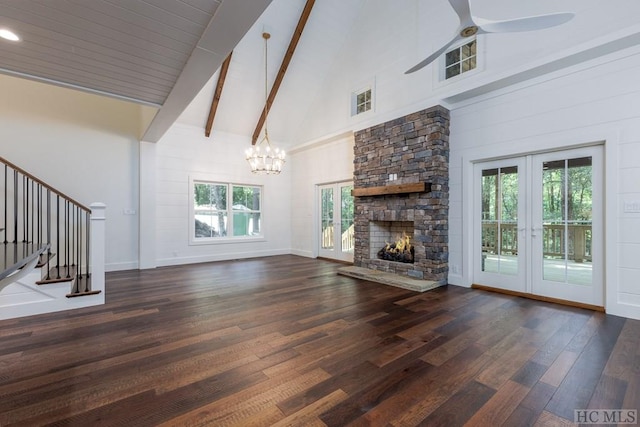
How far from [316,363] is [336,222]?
16.7 feet

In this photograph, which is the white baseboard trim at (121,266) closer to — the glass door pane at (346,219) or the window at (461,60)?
the glass door pane at (346,219)

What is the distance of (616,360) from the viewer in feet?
7.38

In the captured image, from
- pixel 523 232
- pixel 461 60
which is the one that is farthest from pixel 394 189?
pixel 461 60

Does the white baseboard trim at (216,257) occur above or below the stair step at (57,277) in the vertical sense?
below

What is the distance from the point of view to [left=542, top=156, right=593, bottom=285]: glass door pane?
11.6 feet

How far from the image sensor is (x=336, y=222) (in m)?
7.19

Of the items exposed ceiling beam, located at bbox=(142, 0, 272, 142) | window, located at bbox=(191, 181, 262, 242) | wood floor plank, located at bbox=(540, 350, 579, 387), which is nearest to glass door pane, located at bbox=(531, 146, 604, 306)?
wood floor plank, located at bbox=(540, 350, 579, 387)

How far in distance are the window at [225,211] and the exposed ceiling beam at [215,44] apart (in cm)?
320

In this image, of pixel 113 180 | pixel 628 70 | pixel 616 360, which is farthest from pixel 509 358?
pixel 113 180

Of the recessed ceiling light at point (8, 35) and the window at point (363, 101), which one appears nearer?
the recessed ceiling light at point (8, 35)

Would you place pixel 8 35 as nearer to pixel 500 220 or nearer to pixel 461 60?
pixel 461 60

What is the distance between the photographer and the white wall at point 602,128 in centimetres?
315

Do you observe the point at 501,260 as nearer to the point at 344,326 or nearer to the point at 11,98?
the point at 344,326

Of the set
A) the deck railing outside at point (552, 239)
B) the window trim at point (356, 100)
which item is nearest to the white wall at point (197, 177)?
the window trim at point (356, 100)
